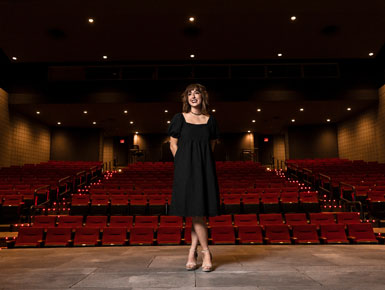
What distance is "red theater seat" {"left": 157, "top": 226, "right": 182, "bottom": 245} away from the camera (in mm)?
4887

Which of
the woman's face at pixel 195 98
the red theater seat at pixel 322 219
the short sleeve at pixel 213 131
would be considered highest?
the woman's face at pixel 195 98

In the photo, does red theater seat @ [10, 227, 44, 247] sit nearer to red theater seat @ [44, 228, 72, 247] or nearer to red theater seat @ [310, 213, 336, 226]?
red theater seat @ [44, 228, 72, 247]

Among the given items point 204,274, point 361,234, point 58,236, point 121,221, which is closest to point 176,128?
point 204,274

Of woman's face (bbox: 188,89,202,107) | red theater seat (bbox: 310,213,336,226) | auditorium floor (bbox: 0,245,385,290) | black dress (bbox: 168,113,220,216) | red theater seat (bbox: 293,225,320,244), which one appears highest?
woman's face (bbox: 188,89,202,107)

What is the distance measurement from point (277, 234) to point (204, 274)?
128 inches

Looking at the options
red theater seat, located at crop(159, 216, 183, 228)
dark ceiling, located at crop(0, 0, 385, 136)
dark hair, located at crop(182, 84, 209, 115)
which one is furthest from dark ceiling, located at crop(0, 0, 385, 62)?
dark hair, located at crop(182, 84, 209, 115)

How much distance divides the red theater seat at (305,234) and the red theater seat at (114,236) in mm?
2825

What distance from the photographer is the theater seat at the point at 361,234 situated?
463cm

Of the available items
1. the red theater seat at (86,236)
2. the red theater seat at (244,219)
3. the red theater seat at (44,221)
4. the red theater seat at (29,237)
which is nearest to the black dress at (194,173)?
the red theater seat at (86,236)

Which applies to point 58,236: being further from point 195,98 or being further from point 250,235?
point 195,98

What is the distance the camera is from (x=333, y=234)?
15.8 ft

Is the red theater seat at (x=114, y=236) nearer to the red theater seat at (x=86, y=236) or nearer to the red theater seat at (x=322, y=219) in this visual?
the red theater seat at (x=86, y=236)

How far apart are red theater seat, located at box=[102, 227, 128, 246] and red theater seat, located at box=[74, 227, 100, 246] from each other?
0.42ft

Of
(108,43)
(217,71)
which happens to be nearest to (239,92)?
(217,71)
